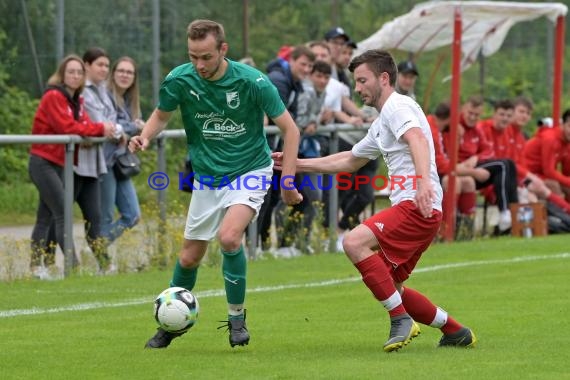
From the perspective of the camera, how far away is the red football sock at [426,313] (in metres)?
8.69

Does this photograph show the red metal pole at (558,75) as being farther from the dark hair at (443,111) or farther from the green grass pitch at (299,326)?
A: the green grass pitch at (299,326)

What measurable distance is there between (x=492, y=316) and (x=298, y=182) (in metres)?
5.33

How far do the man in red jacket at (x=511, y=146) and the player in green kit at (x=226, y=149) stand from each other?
9678 mm

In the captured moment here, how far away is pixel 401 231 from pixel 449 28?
40.1 feet

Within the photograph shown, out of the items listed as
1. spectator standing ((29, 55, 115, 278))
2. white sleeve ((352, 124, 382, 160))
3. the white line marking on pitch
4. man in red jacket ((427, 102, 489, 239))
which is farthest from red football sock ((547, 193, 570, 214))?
white sleeve ((352, 124, 382, 160))

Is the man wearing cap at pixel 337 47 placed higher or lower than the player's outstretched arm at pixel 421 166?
higher

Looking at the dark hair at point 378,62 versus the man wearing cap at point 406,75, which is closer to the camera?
the dark hair at point 378,62

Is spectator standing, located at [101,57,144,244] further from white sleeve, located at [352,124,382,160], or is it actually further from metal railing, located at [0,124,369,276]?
white sleeve, located at [352,124,382,160]

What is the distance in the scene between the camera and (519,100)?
19.2m

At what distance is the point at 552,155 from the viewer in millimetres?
18734

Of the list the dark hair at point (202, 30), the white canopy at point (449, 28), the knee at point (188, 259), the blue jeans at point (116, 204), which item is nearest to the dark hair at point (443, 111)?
the white canopy at point (449, 28)

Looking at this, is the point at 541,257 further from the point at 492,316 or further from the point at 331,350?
the point at 331,350

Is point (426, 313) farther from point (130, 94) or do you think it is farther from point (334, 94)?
point (334, 94)

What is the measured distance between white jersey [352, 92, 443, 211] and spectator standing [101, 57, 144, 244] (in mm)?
5455
